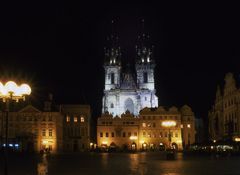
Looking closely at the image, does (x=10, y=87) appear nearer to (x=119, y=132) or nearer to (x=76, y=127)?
(x=76, y=127)

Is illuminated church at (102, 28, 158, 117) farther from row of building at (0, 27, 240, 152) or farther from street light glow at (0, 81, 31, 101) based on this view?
street light glow at (0, 81, 31, 101)

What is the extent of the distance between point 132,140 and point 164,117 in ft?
35.0

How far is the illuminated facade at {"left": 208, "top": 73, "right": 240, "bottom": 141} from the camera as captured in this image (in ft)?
280

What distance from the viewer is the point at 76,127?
10988 centimetres

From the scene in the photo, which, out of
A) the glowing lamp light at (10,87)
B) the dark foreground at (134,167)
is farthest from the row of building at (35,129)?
the glowing lamp light at (10,87)

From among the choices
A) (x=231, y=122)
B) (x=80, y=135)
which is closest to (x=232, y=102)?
(x=231, y=122)

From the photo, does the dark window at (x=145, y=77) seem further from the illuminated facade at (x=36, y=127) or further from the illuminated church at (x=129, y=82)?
the illuminated facade at (x=36, y=127)

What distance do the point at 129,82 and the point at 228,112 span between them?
51.5 meters

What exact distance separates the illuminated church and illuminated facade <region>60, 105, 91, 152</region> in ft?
71.7

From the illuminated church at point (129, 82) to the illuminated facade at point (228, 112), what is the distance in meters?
29.6

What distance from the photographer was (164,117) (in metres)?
118

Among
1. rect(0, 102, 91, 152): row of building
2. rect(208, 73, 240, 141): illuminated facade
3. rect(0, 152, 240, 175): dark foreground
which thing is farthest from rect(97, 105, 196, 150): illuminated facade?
rect(0, 152, 240, 175): dark foreground

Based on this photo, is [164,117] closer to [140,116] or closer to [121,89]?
[140,116]

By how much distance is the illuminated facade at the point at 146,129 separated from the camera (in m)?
117
